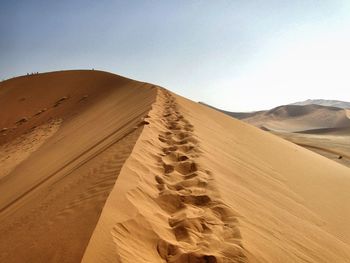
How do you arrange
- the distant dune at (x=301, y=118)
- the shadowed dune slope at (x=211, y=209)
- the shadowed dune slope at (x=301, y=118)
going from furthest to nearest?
the shadowed dune slope at (x=301, y=118)
the distant dune at (x=301, y=118)
the shadowed dune slope at (x=211, y=209)

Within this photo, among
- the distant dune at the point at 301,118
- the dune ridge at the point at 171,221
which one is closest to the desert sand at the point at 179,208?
the dune ridge at the point at 171,221

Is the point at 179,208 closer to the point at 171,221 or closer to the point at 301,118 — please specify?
the point at 171,221

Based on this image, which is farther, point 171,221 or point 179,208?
point 179,208

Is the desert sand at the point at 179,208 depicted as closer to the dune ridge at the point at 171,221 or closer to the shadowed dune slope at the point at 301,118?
the dune ridge at the point at 171,221

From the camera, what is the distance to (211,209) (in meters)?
3.29

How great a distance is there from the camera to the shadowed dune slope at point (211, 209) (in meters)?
2.50

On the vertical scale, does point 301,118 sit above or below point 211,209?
below

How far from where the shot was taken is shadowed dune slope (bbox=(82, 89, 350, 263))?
8.20ft

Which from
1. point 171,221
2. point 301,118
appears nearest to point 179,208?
point 171,221

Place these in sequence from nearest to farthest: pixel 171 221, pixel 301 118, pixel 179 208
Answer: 1. pixel 171 221
2. pixel 179 208
3. pixel 301 118

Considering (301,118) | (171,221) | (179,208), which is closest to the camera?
(171,221)

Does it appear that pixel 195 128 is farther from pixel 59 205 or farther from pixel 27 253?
pixel 27 253

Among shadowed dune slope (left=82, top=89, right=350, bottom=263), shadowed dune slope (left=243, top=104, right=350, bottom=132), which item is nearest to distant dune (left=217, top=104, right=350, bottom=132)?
shadowed dune slope (left=243, top=104, right=350, bottom=132)

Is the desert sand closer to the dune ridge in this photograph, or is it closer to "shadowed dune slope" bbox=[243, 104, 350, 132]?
the dune ridge
